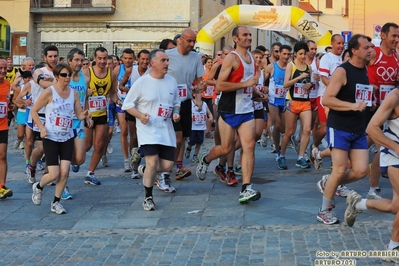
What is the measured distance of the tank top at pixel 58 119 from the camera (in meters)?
8.81

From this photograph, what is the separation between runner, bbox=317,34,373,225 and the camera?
7.48 metres

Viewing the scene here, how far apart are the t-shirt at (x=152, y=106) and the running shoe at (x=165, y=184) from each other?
1136 mm

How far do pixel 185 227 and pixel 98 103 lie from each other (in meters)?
3.78

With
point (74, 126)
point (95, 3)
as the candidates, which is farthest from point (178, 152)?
point (95, 3)

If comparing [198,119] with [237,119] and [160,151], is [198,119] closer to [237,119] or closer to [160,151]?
[237,119]

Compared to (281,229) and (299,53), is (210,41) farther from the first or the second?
(281,229)

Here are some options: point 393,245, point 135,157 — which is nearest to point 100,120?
point 135,157

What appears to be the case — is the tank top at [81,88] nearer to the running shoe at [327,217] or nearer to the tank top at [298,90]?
the tank top at [298,90]

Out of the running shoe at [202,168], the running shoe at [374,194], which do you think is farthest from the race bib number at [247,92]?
the running shoe at [374,194]

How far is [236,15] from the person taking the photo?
87.3 feet

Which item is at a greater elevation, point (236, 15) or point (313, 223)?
point (236, 15)

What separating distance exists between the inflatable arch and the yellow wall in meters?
11.4

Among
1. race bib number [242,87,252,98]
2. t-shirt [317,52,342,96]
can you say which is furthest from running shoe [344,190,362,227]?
t-shirt [317,52,342,96]

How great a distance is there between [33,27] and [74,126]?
87.3 feet
